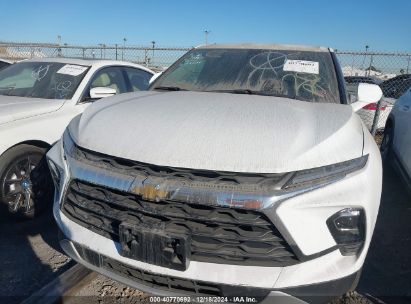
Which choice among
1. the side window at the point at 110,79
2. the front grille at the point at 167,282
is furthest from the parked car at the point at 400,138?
the side window at the point at 110,79

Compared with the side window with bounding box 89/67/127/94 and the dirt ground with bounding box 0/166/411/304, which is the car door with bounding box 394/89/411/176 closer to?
the dirt ground with bounding box 0/166/411/304

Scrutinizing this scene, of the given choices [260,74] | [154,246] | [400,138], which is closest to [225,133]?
[154,246]

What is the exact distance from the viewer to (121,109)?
2.66 metres

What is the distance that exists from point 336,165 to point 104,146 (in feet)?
4.18

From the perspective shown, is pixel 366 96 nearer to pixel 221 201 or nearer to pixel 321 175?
pixel 321 175

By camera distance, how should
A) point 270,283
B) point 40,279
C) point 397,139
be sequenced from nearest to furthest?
point 270,283
point 40,279
point 397,139

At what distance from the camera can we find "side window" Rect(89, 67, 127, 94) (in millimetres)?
4573

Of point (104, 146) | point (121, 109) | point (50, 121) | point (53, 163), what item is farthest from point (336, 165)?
point (50, 121)

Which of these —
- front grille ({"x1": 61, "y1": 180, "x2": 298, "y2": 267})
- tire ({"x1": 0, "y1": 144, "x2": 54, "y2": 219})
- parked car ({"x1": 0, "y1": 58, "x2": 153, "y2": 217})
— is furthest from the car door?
tire ({"x1": 0, "y1": 144, "x2": 54, "y2": 219})

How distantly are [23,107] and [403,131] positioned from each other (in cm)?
406

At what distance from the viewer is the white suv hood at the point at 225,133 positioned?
198 cm

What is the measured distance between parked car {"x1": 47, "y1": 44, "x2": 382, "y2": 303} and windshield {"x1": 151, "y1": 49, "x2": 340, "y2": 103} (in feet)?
2.47

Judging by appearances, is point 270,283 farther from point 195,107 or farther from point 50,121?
point 50,121

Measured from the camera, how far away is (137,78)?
540 cm
